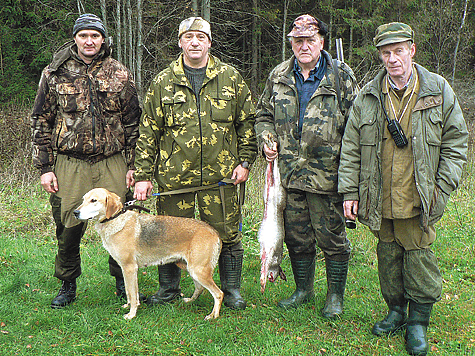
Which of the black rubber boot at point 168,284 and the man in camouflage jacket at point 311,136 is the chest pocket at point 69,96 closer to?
the man in camouflage jacket at point 311,136

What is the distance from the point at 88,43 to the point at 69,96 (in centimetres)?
56

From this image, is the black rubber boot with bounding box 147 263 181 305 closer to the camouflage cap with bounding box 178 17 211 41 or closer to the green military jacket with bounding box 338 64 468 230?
the green military jacket with bounding box 338 64 468 230

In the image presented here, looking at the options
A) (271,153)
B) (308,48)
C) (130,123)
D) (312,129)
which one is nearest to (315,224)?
(271,153)

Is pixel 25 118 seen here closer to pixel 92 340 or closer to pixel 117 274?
pixel 117 274

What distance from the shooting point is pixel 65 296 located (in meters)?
4.62

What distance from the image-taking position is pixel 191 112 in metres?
4.17

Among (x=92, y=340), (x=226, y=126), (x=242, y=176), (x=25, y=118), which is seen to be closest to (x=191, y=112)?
(x=226, y=126)

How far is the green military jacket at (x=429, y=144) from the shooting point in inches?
132

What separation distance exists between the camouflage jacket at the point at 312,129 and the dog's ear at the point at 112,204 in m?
1.54

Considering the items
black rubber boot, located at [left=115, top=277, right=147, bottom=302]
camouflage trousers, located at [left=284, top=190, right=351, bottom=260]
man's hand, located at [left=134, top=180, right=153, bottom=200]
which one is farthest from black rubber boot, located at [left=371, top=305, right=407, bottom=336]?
man's hand, located at [left=134, top=180, right=153, bottom=200]

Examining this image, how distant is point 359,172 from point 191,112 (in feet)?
5.58

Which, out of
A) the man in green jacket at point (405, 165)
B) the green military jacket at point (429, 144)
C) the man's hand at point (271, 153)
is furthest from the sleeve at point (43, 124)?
the green military jacket at point (429, 144)

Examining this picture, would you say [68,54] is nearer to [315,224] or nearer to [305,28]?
[305,28]

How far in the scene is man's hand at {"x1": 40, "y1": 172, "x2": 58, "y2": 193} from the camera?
4.34 m
